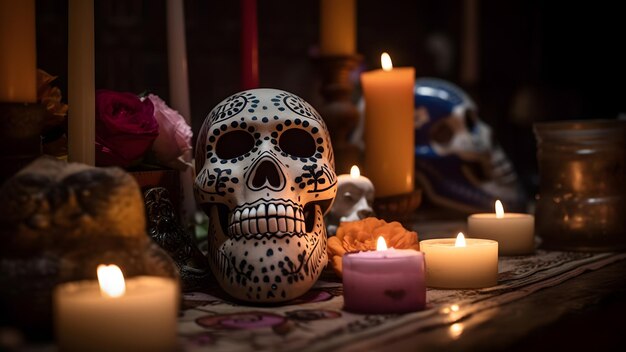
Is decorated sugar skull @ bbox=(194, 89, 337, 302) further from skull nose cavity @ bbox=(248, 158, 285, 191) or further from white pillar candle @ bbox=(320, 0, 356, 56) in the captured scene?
white pillar candle @ bbox=(320, 0, 356, 56)

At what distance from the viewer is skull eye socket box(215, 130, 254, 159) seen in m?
0.95

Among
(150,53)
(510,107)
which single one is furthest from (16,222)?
(510,107)

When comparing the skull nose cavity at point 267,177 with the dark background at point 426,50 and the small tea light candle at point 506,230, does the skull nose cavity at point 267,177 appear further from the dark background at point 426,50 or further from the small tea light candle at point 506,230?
the dark background at point 426,50

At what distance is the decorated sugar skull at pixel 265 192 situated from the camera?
34.0 inches

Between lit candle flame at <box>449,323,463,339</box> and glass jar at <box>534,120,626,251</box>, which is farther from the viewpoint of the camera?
glass jar at <box>534,120,626,251</box>

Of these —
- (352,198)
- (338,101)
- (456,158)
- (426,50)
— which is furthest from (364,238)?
(426,50)

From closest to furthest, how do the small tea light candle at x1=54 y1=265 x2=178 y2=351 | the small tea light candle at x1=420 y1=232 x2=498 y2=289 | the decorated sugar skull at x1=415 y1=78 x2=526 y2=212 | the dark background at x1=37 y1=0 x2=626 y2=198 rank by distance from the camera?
the small tea light candle at x1=54 y1=265 x2=178 y2=351
the small tea light candle at x1=420 y1=232 x2=498 y2=289
the dark background at x1=37 y1=0 x2=626 y2=198
the decorated sugar skull at x1=415 y1=78 x2=526 y2=212

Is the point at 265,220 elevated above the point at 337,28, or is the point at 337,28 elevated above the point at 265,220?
the point at 337,28

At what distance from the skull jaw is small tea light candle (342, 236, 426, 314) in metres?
0.07

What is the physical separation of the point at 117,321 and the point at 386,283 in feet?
1.04

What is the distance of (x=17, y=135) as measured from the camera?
2.66 feet

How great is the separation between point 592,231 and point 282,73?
81 cm

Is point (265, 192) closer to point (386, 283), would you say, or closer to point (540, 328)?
point (386, 283)

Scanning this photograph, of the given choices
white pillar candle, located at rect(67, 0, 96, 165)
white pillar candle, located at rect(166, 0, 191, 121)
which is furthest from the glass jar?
white pillar candle, located at rect(67, 0, 96, 165)
